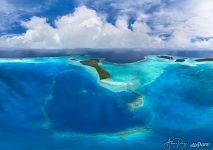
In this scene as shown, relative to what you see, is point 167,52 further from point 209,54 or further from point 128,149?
point 128,149

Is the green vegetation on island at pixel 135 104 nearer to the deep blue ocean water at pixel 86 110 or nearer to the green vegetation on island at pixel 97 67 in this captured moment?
the deep blue ocean water at pixel 86 110

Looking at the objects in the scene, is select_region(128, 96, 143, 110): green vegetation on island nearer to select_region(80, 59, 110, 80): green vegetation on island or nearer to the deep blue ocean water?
the deep blue ocean water

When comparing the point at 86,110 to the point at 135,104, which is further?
the point at 135,104

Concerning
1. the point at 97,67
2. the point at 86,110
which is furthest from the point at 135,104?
the point at 97,67

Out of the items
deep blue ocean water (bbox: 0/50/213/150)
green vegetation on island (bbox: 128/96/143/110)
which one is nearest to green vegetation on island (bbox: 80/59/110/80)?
deep blue ocean water (bbox: 0/50/213/150)

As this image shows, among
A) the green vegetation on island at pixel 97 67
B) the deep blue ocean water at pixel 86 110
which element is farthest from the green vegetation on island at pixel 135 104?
the green vegetation on island at pixel 97 67

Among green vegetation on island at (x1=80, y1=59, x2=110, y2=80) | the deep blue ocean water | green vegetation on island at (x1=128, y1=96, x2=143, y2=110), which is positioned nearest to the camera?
the deep blue ocean water

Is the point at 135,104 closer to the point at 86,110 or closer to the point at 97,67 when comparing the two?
the point at 86,110

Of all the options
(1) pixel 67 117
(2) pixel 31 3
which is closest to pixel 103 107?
(1) pixel 67 117

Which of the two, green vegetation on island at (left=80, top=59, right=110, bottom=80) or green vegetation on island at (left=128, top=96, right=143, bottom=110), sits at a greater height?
green vegetation on island at (left=80, top=59, right=110, bottom=80)
